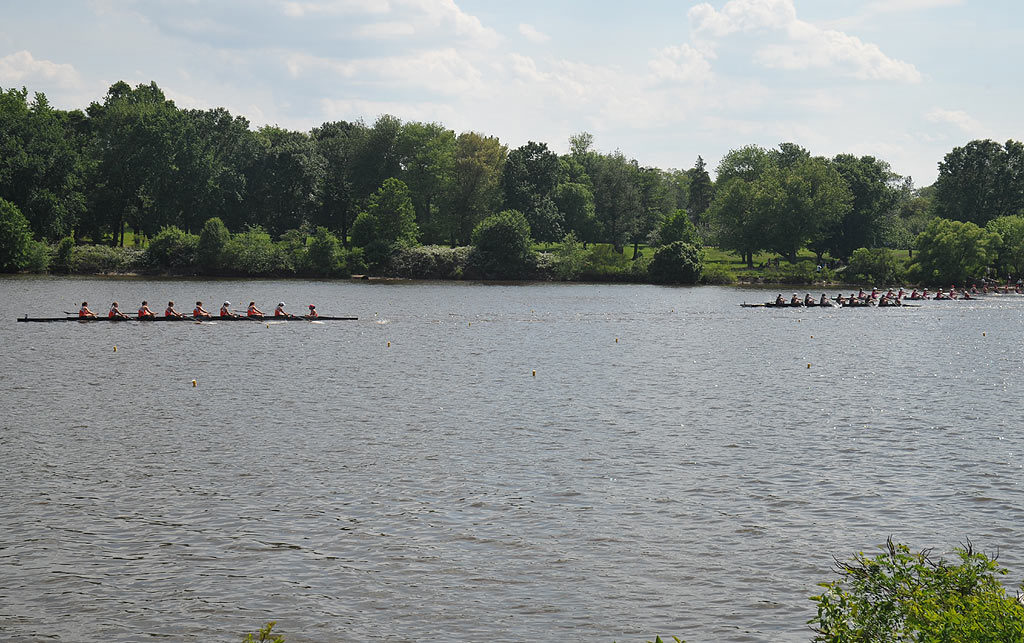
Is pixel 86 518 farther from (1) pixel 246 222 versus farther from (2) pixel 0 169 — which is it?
(1) pixel 246 222

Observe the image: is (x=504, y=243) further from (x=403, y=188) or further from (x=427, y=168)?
(x=427, y=168)

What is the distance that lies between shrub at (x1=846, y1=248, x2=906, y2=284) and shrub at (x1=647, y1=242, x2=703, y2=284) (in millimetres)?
23218

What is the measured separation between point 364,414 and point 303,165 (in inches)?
4628

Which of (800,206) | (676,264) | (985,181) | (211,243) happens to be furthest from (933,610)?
(985,181)

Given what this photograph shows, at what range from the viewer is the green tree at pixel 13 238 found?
10488cm

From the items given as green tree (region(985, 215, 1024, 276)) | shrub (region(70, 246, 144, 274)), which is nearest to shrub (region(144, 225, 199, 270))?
shrub (region(70, 246, 144, 274))

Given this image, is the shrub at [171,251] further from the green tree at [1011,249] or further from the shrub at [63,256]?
the green tree at [1011,249]

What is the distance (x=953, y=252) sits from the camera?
409 feet

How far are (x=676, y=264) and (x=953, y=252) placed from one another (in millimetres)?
38715

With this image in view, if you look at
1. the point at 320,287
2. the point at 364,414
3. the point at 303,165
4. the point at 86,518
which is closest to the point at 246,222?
the point at 303,165

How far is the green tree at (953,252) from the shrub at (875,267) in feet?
10.3

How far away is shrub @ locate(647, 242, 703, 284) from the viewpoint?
127m

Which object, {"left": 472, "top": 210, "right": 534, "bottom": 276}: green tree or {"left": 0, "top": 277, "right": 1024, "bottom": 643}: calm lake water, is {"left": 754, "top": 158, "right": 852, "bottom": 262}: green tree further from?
{"left": 0, "top": 277, "right": 1024, "bottom": 643}: calm lake water

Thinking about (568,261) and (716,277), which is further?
(716,277)
